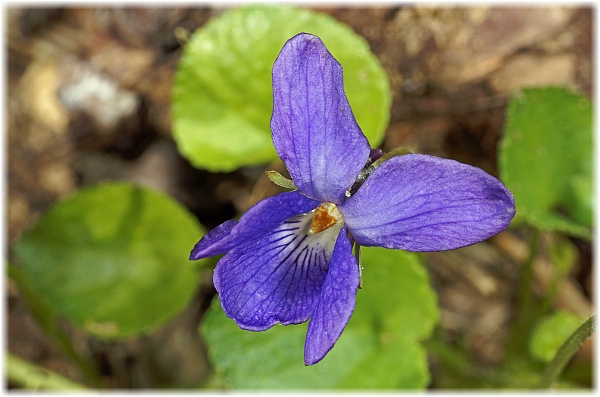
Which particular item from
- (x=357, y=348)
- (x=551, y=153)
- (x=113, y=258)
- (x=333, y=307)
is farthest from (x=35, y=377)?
(x=551, y=153)

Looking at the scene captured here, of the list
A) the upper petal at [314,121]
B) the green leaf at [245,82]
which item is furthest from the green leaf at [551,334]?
the upper petal at [314,121]

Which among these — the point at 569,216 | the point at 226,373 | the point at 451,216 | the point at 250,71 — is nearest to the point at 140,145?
the point at 250,71

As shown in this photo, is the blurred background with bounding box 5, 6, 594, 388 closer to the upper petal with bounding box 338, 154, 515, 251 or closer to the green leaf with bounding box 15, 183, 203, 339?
Answer: the green leaf with bounding box 15, 183, 203, 339

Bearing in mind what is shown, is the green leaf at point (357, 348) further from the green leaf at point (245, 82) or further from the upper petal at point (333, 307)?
the upper petal at point (333, 307)

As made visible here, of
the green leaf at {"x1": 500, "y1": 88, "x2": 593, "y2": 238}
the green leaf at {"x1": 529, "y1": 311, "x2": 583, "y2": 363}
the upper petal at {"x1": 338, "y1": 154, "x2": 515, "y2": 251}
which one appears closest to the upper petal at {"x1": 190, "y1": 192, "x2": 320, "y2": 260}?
the upper petal at {"x1": 338, "y1": 154, "x2": 515, "y2": 251}

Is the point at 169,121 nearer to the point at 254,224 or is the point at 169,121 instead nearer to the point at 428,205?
the point at 254,224

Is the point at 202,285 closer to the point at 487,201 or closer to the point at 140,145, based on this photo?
the point at 140,145
